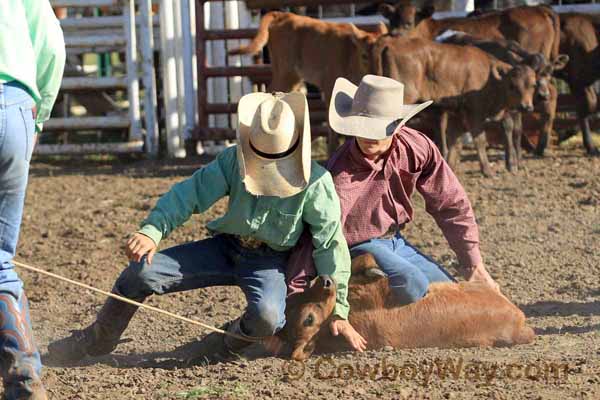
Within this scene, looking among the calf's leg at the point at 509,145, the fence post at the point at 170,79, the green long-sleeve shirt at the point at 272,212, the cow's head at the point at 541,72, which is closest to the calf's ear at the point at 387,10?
the cow's head at the point at 541,72

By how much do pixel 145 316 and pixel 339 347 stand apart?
122cm

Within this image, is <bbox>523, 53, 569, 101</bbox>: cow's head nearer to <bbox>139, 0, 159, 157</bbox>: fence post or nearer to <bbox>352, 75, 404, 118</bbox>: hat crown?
<bbox>139, 0, 159, 157</bbox>: fence post

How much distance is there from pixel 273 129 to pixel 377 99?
0.58m

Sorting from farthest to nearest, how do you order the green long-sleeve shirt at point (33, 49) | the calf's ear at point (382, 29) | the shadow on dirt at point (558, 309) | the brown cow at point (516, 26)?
the brown cow at point (516, 26) → the calf's ear at point (382, 29) → the shadow on dirt at point (558, 309) → the green long-sleeve shirt at point (33, 49)

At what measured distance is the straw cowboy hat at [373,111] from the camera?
14.6ft

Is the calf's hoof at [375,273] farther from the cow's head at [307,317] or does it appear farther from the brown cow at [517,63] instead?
the brown cow at [517,63]

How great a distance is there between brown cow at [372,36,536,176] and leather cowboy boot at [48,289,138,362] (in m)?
4.93

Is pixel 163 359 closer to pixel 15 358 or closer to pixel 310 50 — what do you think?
pixel 15 358

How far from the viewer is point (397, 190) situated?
185 inches

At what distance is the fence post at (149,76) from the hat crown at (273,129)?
6405mm

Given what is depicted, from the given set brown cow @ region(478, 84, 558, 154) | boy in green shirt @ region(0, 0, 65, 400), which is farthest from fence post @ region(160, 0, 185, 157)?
boy in green shirt @ region(0, 0, 65, 400)

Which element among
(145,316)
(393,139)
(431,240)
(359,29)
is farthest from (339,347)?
(359,29)

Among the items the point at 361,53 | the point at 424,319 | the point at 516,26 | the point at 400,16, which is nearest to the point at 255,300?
the point at 424,319

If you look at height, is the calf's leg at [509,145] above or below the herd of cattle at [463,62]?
below
